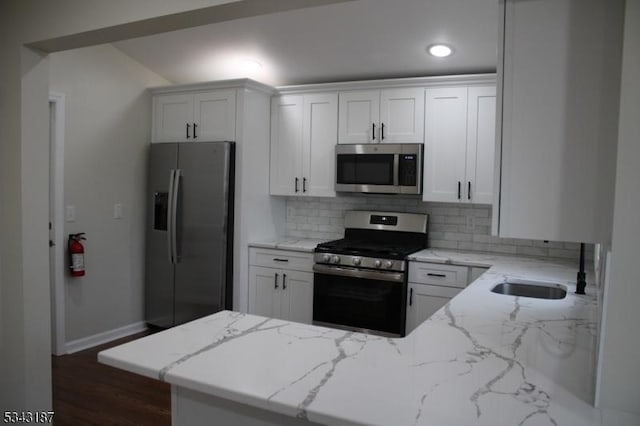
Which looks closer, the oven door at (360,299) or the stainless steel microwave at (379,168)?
the oven door at (360,299)

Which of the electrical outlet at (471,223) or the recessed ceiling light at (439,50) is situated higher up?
the recessed ceiling light at (439,50)

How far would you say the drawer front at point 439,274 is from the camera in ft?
11.6

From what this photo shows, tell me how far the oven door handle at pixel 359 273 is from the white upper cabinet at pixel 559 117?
89.0 inches

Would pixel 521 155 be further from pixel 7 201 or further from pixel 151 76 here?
pixel 151 76

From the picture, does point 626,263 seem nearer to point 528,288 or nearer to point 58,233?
point 528,288

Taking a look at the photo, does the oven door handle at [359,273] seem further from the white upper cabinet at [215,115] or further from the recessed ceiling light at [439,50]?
the recessed ceiling light at [439,50]

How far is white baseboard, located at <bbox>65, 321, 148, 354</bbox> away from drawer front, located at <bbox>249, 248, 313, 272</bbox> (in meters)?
1.28

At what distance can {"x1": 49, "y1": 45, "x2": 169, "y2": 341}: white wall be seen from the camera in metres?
3.91

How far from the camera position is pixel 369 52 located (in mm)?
3725

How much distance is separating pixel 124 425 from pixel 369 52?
118 inches

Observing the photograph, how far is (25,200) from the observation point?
2469 mm

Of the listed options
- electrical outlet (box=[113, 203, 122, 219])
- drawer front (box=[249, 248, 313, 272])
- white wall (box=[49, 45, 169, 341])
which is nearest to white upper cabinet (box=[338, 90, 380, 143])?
drawer front (box=[249, 248, 313, 272])

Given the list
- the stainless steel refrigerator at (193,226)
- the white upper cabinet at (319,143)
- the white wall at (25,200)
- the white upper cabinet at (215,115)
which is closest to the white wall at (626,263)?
the white wall at (25,200)

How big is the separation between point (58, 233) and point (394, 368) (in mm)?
3334
